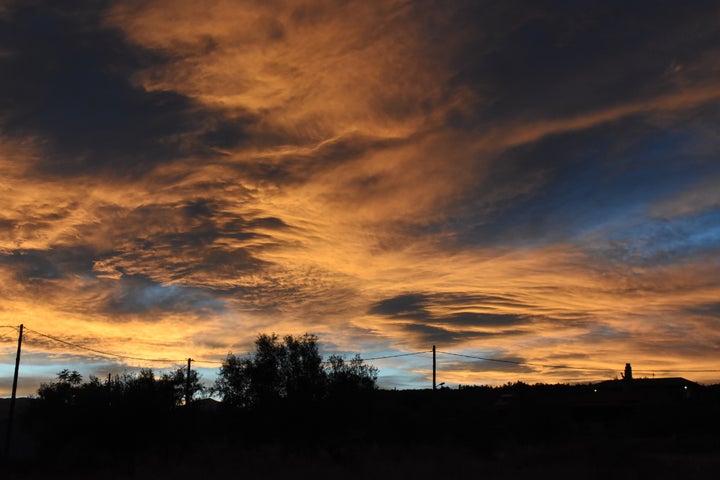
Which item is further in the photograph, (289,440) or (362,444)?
(362,444)

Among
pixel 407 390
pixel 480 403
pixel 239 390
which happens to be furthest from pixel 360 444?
pixel 407 390

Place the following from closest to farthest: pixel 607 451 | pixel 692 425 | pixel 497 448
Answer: pixel 607 451
pixel 497 448
pixel 692 425

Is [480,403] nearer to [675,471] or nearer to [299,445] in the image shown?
[299,445]

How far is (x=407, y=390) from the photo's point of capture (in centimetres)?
8594

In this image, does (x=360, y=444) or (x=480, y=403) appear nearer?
(x=360, y=444)

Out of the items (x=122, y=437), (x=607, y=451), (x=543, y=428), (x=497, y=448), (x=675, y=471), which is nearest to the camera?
(x=675, y=471)

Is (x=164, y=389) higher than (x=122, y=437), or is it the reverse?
(x=164, y=389)

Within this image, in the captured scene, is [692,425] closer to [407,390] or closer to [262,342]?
[407,390]

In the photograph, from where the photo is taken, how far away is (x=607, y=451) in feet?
106

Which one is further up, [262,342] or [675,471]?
[262,342]

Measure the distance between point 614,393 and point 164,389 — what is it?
174ft

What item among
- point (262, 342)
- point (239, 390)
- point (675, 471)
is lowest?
point (675, 471)

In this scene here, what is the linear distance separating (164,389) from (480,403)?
1891 inches

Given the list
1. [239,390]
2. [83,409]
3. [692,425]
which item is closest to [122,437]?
[83,409]
